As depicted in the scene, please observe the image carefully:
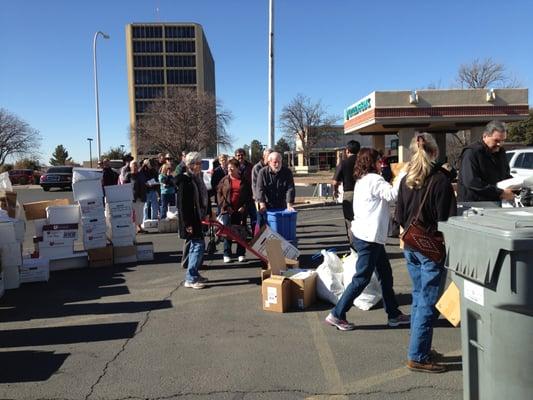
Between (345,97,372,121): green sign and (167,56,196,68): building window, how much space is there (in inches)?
3840

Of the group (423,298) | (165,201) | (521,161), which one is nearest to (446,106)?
(521,161)

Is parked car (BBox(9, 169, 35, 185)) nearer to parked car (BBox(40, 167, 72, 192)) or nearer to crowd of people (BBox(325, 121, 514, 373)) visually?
parked car (BBox(40, 167, 72, 192))

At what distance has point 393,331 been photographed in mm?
4711

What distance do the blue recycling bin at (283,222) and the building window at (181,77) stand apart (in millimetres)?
119796

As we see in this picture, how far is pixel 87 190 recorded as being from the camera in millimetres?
7637

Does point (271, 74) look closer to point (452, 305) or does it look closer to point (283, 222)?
point (283, 222)

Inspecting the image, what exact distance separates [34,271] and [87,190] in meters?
1.46

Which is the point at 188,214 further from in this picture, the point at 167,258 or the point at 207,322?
the point at 167,258

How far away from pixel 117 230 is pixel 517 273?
6.76 m

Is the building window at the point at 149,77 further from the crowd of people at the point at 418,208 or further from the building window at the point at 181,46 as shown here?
the crowd of people at the point at 418,208

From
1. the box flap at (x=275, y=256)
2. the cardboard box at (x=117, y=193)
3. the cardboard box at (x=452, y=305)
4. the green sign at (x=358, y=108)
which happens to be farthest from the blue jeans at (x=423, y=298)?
the green sign at (x=358, y=108)

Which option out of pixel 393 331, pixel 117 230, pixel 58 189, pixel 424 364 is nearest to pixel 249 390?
pixel 424 364

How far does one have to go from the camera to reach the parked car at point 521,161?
1498cm

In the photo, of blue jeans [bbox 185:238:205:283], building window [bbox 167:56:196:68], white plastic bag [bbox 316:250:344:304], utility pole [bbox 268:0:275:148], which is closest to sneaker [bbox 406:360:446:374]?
white plastic bag [bbox 316:250:344:304]
